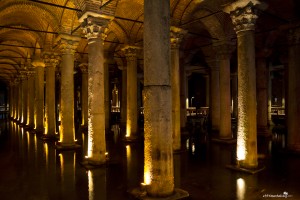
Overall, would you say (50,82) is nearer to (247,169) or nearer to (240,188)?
(247,169)

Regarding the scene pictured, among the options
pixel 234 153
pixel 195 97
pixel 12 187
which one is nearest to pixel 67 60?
pixel 12 187

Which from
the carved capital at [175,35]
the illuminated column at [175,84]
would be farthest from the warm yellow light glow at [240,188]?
the carved capital at [175,35]

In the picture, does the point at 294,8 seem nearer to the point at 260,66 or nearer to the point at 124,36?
the point at 260,66

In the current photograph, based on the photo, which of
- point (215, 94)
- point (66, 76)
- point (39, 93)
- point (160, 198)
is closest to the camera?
point (160, 198)

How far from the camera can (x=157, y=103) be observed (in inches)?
202

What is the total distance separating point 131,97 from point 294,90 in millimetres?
7580

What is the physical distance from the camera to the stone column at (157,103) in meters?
5.12

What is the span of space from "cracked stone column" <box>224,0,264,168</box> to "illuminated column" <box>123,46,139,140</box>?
21.8 feet

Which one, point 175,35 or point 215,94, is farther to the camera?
point 215,94

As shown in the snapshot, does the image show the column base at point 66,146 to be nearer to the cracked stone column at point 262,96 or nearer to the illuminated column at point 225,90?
the illuminated column at point 225,90

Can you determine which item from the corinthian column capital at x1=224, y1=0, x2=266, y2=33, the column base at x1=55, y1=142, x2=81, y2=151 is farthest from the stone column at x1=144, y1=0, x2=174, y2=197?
the column base at x1=55, y1=142, x2=81, y2=151

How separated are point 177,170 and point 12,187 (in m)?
4.57

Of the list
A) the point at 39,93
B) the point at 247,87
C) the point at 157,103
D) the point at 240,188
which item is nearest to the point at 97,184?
the point at 157,103

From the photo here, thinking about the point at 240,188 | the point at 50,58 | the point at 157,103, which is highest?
the point at 50,58
